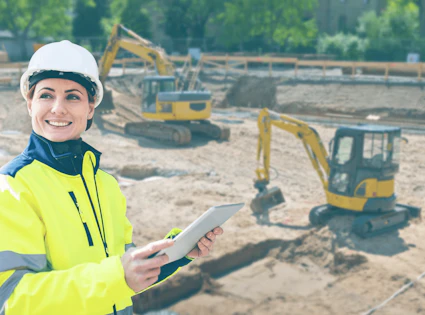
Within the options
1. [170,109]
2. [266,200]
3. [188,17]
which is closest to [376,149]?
[266,200]

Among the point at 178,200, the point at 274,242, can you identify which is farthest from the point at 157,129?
the point at 274,242

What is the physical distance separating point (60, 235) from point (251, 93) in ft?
86.6

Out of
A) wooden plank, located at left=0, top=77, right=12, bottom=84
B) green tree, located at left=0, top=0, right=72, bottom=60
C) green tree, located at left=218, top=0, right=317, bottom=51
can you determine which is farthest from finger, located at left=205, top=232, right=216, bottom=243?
green tree, located at left=0, top=0, right=72, bottom=60

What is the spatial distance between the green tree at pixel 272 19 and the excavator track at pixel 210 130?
20.9 meters

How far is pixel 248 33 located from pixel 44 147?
39.1 metres

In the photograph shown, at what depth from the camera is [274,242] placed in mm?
10812

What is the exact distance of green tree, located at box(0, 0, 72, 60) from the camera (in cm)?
4089

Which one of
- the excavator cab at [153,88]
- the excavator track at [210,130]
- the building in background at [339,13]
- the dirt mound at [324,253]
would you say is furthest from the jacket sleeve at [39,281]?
the building in background at [339,13]

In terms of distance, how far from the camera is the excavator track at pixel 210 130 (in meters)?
19.1

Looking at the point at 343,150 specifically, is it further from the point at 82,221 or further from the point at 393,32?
the point at 393,32

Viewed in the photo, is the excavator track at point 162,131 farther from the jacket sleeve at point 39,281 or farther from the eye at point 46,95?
the jacket sleeve at point 39,281

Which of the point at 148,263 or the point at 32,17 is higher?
the point at 32,17

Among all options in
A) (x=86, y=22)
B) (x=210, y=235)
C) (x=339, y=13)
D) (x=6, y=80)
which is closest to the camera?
(x=210, y=235)

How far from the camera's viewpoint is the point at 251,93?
28.0 metres
